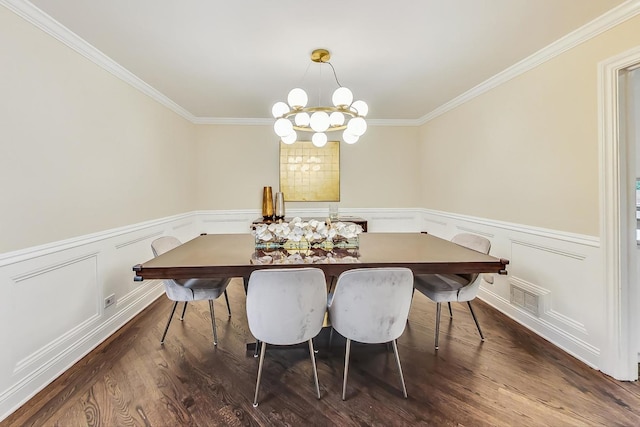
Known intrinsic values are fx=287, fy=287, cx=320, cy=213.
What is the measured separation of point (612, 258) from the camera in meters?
1.88

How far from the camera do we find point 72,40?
2.03m

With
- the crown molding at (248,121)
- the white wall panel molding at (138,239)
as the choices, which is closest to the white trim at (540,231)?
the crown molding at (248,121)

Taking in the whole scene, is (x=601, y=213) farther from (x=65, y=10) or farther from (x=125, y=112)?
(x=125, y=112)

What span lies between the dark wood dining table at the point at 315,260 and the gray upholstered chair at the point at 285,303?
18 cm

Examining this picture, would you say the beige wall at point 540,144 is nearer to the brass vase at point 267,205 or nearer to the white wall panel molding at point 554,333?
the white wall panel molding at point 554,333

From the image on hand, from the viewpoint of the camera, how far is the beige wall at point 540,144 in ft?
6.56

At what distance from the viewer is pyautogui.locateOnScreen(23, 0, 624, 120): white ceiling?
1749 millimetres

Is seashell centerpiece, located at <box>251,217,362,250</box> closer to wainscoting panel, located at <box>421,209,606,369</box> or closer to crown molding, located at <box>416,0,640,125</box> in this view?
wainscoting panel, located at <box>421,209,606,369</box>

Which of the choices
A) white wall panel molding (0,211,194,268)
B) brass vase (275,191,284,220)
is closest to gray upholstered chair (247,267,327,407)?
white wall panel molding (0,211,194,268)

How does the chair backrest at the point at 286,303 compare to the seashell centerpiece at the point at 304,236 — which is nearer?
the chair backrest at the point at 286,303

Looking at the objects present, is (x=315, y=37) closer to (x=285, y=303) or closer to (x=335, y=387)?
(x=285, y=303)

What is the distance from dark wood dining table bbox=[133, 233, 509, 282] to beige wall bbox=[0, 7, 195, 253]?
0.77 m

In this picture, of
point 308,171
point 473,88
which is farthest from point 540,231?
point 308,171

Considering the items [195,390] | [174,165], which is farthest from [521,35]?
[174,165]
